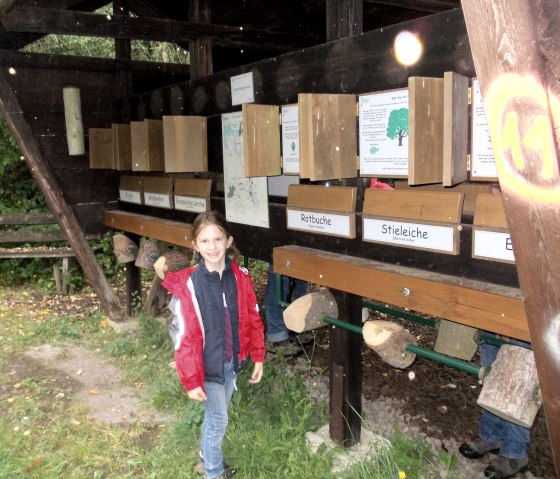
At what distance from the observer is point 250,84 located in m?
3.48

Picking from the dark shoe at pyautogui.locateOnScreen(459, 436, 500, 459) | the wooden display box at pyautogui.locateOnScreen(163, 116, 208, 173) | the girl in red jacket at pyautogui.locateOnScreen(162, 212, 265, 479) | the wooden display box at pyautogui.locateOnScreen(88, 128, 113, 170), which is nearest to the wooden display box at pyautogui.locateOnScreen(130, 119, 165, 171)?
the wooden display box at pyautogui.locateOnScreen(163, 116, 208, 173)

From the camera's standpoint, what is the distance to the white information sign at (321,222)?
9.37 ft

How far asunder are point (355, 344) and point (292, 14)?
3.41 meters

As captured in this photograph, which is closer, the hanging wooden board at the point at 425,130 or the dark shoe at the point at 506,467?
the hanging wooden board at the point at 425,130

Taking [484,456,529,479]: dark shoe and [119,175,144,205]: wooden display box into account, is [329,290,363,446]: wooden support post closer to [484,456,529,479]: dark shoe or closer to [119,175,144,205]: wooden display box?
[484,456,529,479]: dark shoe

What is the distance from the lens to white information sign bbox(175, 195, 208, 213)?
4.23 meters

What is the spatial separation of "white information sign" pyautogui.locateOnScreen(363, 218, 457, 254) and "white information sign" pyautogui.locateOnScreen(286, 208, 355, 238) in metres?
0.12

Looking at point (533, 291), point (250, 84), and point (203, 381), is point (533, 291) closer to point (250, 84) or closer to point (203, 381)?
point (203, 381)

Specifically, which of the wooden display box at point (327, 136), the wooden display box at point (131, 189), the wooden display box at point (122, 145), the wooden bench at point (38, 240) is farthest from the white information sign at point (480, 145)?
the wooden bench at point (38, 240)

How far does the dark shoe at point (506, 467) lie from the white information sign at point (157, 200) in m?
3.12

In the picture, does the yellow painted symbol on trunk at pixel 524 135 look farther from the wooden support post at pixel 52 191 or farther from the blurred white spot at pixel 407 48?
the wooden support post at pixel 52 191

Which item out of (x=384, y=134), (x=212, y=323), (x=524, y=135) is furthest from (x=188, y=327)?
(x=524, y=135)

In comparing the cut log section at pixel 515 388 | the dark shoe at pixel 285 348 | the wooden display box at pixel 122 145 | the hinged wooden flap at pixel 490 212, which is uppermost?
the wooden display box at pixel 122 145

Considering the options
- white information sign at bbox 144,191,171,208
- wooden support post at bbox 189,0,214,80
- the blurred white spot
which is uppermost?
wooden support post at bbox 189,0,214,80
